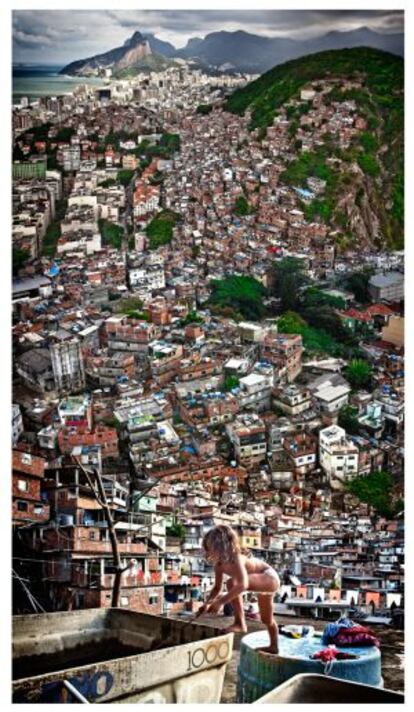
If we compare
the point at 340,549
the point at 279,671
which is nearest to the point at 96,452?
the point at 340,549

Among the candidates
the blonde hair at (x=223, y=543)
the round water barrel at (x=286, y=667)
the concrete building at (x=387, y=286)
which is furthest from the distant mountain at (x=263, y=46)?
the round water barrel at (x=286, y=667)

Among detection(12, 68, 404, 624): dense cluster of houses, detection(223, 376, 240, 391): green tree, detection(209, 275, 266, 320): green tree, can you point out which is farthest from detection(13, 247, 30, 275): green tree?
detection(223, 376, 240, 391): green tree

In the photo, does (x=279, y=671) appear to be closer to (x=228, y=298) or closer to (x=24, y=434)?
(x=24, y=434)

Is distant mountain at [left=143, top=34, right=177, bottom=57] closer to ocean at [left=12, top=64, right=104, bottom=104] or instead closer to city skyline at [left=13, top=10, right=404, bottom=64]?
city skyline at [left=13, top=10, right=404, bottom=64]

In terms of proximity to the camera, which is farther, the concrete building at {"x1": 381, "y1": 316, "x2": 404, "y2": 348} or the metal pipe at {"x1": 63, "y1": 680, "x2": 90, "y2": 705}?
the concrete building at {"x1": 381, "y1": 316, "x2": 404, "y2": 348}

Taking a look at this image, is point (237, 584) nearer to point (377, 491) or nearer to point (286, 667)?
point (286, 667)

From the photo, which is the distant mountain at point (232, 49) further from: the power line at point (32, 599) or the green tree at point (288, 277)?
the power line at point (32, 599)
